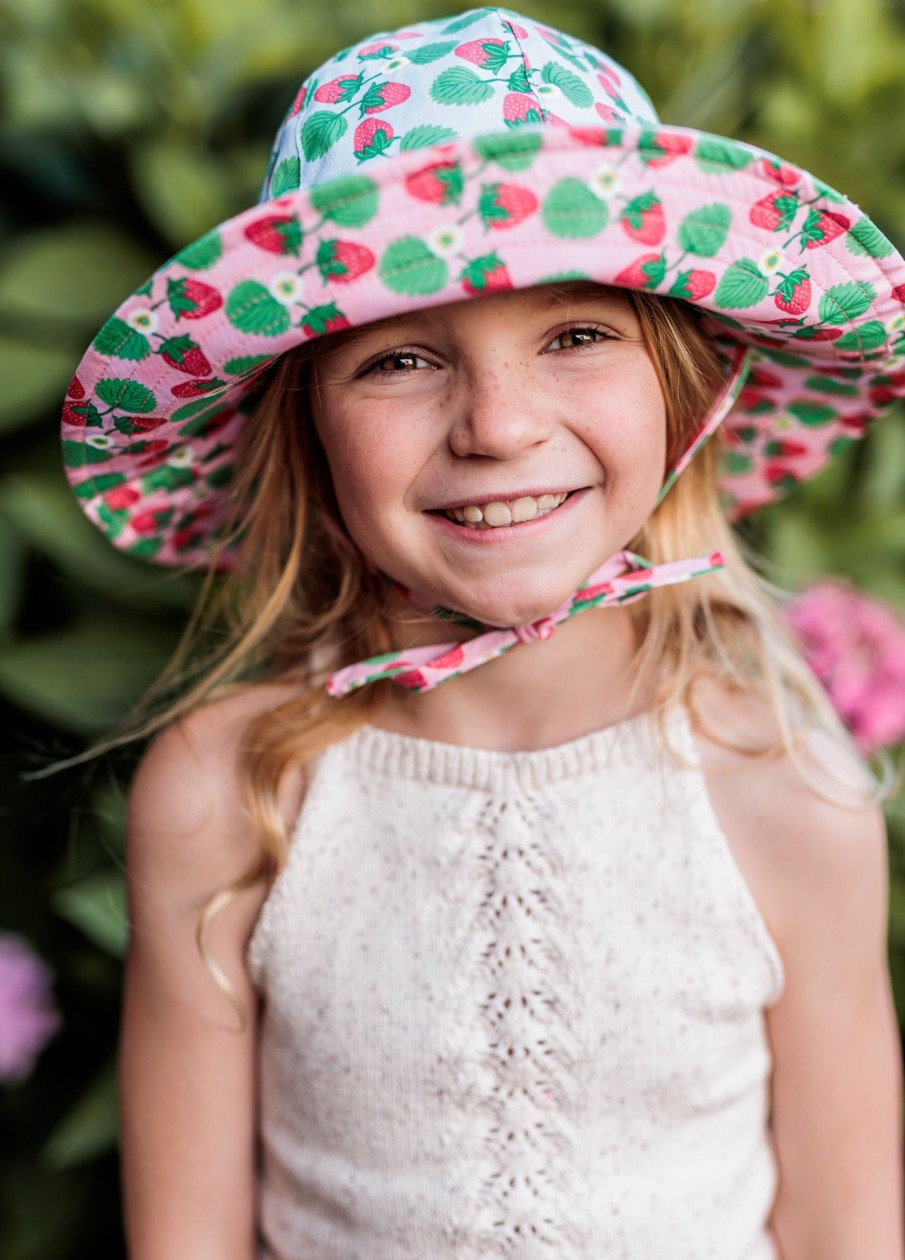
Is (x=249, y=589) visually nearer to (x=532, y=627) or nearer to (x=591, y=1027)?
(x=532, y=627)

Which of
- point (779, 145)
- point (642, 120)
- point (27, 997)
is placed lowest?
point (27, 997)

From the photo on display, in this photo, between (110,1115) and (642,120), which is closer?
(642,120)

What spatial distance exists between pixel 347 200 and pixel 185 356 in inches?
8.0

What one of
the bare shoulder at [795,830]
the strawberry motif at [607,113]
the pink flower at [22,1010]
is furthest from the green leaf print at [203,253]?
the pink flower at [22,1010]

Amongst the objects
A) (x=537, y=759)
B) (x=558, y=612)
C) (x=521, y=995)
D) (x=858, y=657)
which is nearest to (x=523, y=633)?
(x=558, y=612)

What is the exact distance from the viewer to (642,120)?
116 centimetres

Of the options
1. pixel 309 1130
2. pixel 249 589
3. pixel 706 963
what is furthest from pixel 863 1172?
pixel 249 589

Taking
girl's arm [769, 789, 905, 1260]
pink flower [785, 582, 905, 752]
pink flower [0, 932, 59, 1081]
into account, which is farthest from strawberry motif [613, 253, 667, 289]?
pink flower [0, 932, 59, 1081]

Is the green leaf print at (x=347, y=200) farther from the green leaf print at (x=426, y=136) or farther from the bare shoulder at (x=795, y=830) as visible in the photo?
the bare shoulder at (x=795, y=830)

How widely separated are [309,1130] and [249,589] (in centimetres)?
59

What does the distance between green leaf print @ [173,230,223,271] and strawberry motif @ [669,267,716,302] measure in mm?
345

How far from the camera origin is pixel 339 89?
1090 millimetres

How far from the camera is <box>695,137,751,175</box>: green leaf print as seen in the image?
3.12 feet

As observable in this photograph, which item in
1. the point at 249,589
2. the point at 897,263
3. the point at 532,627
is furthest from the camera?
the point at 249,589
